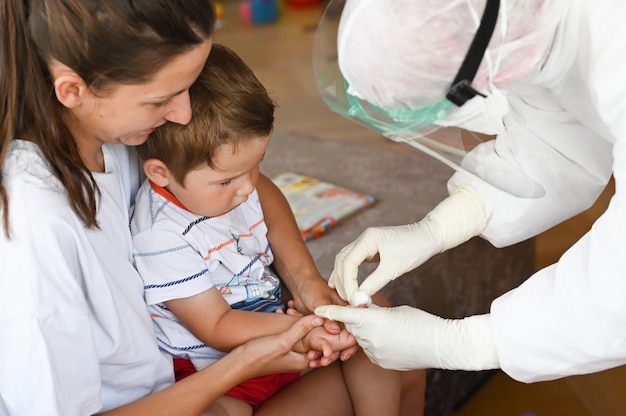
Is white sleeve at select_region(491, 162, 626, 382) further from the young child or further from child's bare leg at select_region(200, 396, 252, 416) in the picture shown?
child's bare leg at select_region(200, 396, 252, 416)

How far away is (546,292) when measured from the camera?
1164 mm

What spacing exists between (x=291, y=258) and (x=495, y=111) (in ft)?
1.67

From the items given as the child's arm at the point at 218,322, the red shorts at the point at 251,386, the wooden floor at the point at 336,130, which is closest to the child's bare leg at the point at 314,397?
the red shorts at the point at 251,386

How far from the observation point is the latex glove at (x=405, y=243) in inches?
54.8

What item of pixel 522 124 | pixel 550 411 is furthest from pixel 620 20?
pixel 550 411

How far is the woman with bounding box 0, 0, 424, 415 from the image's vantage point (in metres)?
1.02

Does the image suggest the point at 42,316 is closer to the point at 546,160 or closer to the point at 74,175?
the point at 74,175

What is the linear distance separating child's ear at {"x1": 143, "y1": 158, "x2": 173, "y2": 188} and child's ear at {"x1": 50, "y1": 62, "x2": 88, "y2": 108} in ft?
0.73

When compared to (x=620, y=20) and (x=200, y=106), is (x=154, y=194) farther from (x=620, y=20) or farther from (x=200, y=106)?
(x=620, y=20)

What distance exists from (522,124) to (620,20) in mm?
378

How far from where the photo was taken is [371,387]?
1384 millimetres

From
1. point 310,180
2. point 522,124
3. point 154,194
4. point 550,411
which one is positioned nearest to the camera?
point 154,194

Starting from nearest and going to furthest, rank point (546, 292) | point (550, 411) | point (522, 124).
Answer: point (546, 292) < point (522, 124) < point (550, 411)

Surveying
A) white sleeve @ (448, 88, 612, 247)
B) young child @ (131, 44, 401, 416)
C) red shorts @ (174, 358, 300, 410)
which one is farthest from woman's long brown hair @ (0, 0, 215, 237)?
white sleeve @ (448, 88, 612, 247)
